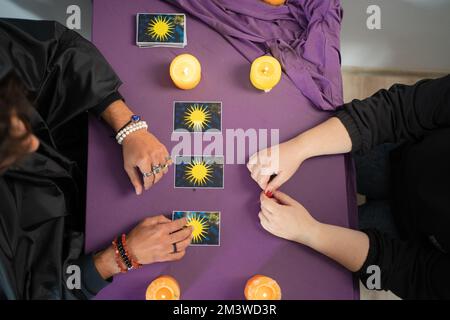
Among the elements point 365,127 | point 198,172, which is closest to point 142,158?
point 198,172

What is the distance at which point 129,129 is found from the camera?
2.59 feet

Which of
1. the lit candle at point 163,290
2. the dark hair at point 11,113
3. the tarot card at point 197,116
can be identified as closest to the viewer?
the dark hair at point 11,113

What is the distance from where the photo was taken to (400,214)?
3.08 ft

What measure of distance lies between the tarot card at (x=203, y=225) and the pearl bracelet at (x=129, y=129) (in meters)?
0.19

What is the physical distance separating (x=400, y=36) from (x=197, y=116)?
100 centimetres

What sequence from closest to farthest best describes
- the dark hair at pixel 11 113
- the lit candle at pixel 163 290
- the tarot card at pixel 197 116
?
the dark hair at pixel 11 113
the lit candle at pixel 163 290
the tarot card at pixel 197 116

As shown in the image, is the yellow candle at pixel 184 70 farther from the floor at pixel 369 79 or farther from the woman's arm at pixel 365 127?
the floor at pixel 369 79

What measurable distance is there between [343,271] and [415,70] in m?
1.00

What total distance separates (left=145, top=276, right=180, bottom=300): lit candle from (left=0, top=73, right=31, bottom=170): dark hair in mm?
337

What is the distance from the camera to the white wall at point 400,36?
1386mm

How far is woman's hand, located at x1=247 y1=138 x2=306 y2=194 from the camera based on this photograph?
80 centimetres

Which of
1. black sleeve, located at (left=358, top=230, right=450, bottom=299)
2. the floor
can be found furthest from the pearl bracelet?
the floor

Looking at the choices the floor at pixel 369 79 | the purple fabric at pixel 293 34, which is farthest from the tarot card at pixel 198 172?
the floor at pixel 369 79

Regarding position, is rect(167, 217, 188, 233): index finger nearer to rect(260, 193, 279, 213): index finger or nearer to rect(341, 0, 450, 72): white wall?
rect(260, 193, 279, 213): index finger
